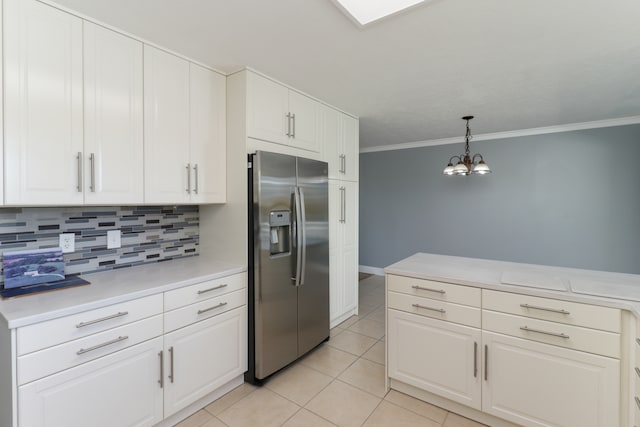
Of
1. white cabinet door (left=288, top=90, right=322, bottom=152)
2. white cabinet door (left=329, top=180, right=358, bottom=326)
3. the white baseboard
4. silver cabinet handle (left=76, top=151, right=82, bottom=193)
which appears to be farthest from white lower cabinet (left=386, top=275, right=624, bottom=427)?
the white baseboard

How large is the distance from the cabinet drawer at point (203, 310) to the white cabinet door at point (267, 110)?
1.24 m

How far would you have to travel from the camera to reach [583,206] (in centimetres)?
386

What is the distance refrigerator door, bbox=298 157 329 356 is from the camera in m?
2.48

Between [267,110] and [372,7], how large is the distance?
1.13 metres

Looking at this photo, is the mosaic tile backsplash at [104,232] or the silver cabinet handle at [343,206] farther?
the silver cabinet handle at [343,206]

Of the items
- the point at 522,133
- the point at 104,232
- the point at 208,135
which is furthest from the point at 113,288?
the point at 522,133

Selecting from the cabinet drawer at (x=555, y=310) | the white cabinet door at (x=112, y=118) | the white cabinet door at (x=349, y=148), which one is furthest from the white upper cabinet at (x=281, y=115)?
the cabinet drawer at (x=555, y=310)

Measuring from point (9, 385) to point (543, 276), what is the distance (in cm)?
284

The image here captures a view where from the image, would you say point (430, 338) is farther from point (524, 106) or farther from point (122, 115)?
point (524, 106)

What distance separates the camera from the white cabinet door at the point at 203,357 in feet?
5.80

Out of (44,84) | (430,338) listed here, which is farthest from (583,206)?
(44,84)

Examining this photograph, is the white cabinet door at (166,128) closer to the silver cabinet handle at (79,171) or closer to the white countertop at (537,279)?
the silver cabinet handle at (79,171)

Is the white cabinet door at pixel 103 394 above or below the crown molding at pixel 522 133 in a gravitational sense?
below

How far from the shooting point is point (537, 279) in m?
1.76
